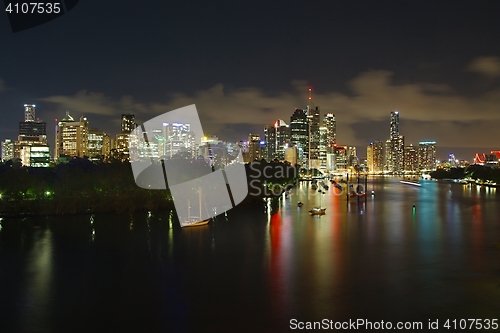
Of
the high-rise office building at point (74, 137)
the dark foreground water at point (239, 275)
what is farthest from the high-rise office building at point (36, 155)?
the dark foreground water at point (239, 275)

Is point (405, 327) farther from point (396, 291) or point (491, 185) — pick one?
point (491, 185)

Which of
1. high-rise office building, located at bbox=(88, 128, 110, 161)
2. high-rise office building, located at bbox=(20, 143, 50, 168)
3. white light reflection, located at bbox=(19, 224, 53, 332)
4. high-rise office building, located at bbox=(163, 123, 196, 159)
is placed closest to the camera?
white light reflection, located at bbox=(19, 224, 53, 332)

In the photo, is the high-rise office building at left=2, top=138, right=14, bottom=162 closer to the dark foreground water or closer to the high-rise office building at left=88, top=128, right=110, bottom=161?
the high-rise office building at left=88, top=128, right=110, bottom=161

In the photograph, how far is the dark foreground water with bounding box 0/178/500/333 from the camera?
6.70 m

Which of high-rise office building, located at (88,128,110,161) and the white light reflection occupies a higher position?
high-rise office building, located at (88,128,110,161)

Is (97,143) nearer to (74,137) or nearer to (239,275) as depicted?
(74,137)

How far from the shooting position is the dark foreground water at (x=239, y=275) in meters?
6.70

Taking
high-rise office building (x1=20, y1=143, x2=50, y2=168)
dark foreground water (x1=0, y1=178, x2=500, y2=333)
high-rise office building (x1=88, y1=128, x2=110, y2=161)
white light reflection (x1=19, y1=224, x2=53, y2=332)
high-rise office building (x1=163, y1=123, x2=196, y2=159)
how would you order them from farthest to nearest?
high-rise office building (x1=88, y1=128, x2=110, y2=161), high-rise office building (x1=20, y1=143, x2=50, y2=168), high-rise office building (x1=163, y1=123, x2=196, y2=159), white light reflection (x1=19, y1=224, x2=53, y2=332), dark foreground water (x1=0, y1=178, x2=500, y2=333)

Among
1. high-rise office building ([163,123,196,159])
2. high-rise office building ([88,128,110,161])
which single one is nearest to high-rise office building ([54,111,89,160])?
high-rise office building ([88,128,110,161])

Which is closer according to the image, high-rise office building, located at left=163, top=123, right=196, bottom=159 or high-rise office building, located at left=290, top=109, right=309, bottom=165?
high-rise office building, located at left=163, top=123, right=196, bottom=159

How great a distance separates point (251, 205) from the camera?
22750 mm

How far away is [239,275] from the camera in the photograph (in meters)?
8.94

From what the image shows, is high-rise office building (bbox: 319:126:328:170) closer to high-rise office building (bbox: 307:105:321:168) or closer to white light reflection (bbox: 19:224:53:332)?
high-rise office building (bbox: 307:105:321:168)

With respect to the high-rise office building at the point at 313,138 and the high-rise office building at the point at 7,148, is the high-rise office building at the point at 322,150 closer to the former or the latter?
the high-rise office building at the point at 313,138
